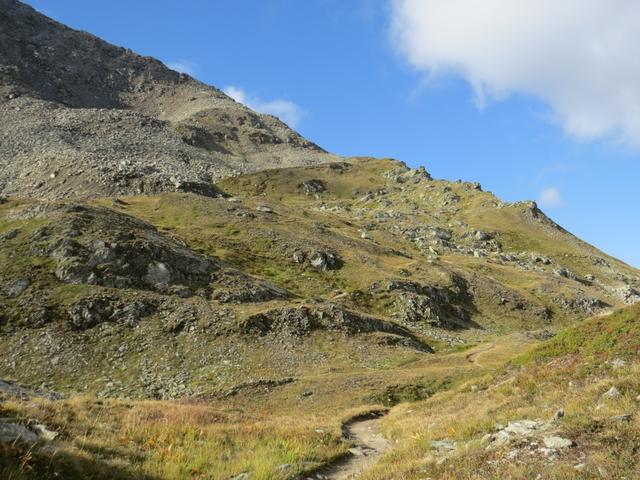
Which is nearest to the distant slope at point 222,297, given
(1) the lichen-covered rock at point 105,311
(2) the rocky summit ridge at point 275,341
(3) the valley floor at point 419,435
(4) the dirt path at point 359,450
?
(1) the lichen-covered rock at point 105,311

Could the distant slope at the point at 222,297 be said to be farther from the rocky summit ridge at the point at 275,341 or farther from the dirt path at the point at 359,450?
the dirt path at the point at 359,450

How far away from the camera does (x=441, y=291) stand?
86.1 metres

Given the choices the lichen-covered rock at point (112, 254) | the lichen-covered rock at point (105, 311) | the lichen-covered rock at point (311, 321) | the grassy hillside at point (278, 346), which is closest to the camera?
the grassy hillside at point (278, 346)

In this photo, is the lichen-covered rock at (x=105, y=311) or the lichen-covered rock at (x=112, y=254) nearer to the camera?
the lichen-covered rock at (x=105, y=311)

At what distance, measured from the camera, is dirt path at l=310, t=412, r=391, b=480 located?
15891mm

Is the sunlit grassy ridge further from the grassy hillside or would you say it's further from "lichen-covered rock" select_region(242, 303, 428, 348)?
"lichen-covered rock" select_region(242, 303, 428, 348)

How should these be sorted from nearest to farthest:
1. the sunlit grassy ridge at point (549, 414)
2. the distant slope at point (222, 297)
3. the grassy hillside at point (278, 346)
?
the sunlit grassy ridge at point (549, 414)
the grassy hillside at point (278, 346)
the distant slope at point (222, 297)

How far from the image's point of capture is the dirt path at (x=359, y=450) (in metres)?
15.9

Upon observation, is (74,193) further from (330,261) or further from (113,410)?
(113,410)

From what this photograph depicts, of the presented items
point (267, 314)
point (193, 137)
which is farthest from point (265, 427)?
point (193, 137)

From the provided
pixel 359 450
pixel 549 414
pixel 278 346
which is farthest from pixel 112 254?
pixel 549 414

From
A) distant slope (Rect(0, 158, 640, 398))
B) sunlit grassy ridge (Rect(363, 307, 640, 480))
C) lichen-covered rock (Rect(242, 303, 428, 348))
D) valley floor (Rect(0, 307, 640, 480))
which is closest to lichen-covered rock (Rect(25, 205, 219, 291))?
distant slope (Rect(0, 158, 640, 398))

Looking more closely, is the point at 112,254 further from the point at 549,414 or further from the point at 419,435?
the point at 549,414

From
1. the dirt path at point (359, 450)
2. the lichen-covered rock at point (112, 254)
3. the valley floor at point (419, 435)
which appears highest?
the lichen-covered rock at point (112, 254)
